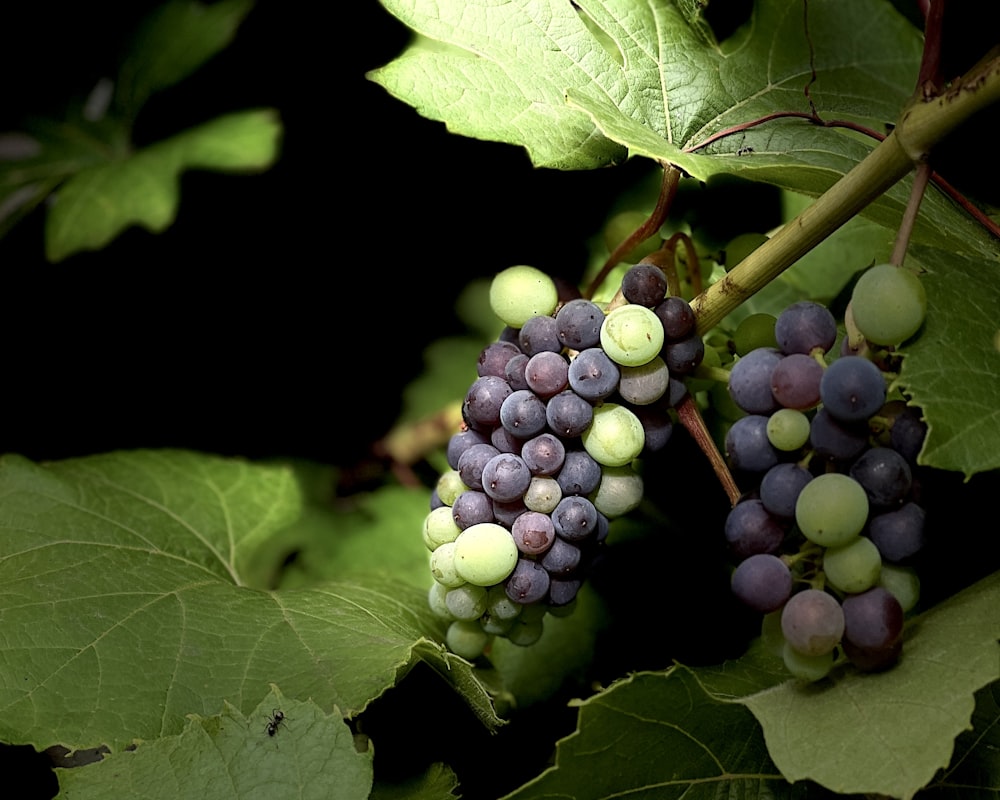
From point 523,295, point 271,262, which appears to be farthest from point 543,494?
point 271,262

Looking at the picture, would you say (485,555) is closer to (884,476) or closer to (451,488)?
(451,488)

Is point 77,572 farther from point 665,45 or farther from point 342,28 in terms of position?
point 342,28

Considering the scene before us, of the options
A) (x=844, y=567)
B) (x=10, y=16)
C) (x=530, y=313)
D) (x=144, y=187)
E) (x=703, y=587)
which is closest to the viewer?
(x=844, y=567)

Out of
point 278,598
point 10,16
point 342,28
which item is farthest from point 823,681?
point 10,16

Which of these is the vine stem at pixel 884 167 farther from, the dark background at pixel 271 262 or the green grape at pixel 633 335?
the dark background at pixel 271 262

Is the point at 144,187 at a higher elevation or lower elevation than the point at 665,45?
lower

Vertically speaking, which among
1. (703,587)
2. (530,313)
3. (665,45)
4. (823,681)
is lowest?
(703,587)
